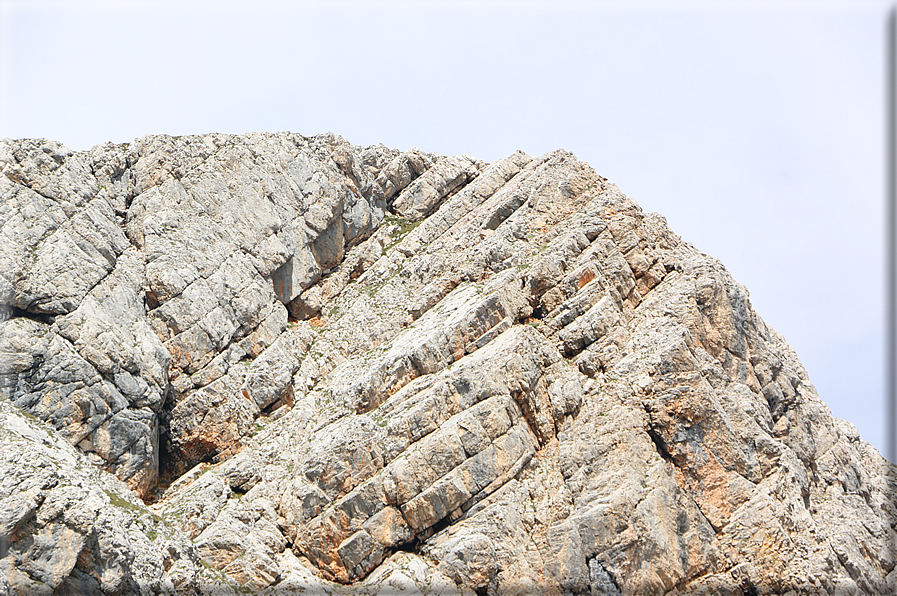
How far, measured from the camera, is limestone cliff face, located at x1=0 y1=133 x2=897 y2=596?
1328 inches

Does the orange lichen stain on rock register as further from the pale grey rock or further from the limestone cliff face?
the pale grey rock

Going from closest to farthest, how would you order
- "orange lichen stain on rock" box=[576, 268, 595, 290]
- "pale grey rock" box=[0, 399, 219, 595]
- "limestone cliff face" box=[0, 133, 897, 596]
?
"pale grey rock" box=[0, 399, 219, 595] < "limestone cliff face" box=[0, 133, 897, 596] < "orange lichen stain on rock" box=[576, 268, 595, 290]

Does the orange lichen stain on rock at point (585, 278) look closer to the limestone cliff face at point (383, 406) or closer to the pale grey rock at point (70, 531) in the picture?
the limestone cliff face at point (383, 406)

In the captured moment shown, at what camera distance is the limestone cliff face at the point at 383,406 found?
111ft

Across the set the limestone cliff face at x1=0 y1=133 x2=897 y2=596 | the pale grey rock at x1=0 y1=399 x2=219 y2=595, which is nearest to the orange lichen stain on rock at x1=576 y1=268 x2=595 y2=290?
the limestone cliff face at x1=0 y1=133 x2=897 y2=596

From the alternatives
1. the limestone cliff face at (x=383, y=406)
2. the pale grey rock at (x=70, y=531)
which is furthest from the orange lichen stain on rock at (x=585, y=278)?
the pale grey rock at (x=70, y=531)

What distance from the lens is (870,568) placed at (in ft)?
126

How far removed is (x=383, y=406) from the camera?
39.1 meters

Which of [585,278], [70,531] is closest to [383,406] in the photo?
Answer: [585,278]

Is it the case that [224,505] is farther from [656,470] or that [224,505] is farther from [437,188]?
[437,188]

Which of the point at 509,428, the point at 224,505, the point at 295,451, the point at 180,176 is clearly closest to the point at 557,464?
the point at 509,428

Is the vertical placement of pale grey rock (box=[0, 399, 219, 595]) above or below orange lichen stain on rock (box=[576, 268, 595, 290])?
below

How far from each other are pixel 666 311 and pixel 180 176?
34780mm

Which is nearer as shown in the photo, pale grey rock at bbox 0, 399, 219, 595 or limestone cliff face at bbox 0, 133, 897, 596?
pale grey rock at bbox 0, 399, 219, 595
